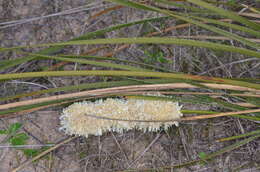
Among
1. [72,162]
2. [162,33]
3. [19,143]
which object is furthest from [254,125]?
[19,143]

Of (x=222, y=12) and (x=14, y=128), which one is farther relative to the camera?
(x=14, y=128)

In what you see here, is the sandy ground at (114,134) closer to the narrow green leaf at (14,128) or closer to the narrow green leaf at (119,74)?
the narrow green leaf at (14,128)

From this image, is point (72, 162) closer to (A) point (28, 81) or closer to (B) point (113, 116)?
(B) point (113, 116)

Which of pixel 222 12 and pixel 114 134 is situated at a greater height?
pixel 222 12

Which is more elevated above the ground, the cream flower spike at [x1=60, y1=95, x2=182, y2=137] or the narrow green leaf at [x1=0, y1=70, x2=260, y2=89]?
the narrow green leaf at [x1=0, y1=70, x2=260, y2=89]

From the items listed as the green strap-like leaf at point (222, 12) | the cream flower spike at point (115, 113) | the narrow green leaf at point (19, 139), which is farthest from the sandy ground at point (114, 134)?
the green strap-like leaf at point (222, 12)

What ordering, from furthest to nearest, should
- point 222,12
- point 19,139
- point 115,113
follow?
1. point 19,139
2. point 115,113
3. point 222,12

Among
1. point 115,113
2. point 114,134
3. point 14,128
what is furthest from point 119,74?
point 14,128

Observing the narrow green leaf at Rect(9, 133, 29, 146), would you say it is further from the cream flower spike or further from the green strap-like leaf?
the green strap-like leaf

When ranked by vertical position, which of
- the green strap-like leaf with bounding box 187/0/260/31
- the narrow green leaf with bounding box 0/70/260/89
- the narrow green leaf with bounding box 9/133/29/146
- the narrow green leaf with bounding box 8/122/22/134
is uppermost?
the green strap-like leaf with bounding box 187/0/260/31

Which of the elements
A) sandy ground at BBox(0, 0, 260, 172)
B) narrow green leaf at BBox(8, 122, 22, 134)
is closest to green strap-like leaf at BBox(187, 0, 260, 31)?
sandy ground at BBox(0, 0, 260, 172)

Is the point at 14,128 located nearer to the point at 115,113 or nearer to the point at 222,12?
the point at 115,113

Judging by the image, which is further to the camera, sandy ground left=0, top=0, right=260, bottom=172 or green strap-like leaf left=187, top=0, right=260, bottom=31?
sandy ground left=0, top=0, right=260, bottom=172
